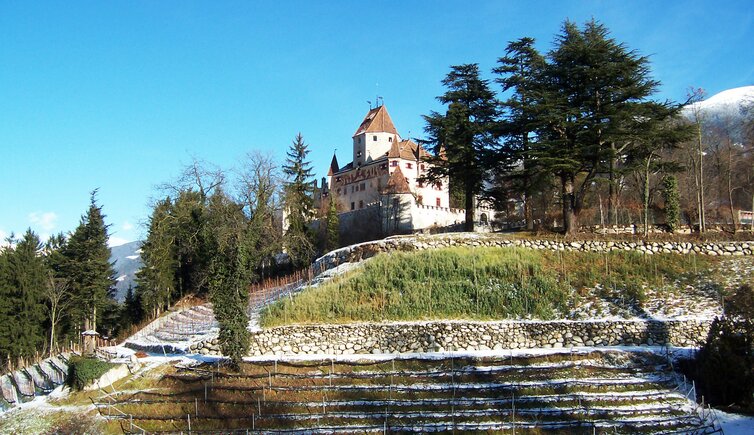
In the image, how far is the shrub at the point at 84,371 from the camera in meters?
A: 17.9

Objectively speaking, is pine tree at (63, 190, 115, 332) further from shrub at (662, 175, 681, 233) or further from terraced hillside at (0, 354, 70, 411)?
shrub at (662, 175, 681, 233)

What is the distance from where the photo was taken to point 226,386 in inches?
674

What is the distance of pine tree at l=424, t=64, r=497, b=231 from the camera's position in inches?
1299

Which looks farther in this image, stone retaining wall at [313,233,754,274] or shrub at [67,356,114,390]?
stone retaining wall at [313,233,754,274]

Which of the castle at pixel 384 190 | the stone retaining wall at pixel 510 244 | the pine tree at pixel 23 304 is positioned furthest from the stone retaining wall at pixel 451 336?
the castle at pixel 384 190

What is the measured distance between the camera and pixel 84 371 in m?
17.9

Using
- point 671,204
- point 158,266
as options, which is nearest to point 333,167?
point 158,266

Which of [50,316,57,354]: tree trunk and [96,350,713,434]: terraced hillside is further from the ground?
[50,316,57,354]: tree trunk

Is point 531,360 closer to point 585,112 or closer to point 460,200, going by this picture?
point 585,112

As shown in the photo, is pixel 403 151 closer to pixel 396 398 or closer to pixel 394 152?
pixel 394 152

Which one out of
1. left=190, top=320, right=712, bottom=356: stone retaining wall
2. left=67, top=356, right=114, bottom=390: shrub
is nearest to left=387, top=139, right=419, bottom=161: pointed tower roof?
left=190, top=320, right=712, bottom=356: stone retaining wall

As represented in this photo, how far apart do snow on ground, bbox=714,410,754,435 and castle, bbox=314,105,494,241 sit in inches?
1015

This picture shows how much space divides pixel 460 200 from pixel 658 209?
81.4ft

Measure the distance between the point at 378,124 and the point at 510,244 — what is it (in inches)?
1438
